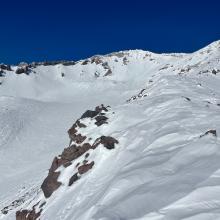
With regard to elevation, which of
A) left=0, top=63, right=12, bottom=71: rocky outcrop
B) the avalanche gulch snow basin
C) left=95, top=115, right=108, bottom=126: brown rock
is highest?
left=0, top=63, right=12, bottom=71: rocky outcrop

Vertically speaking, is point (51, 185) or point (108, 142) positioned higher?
point (108, 142)

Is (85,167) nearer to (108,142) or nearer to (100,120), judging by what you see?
(108,142)

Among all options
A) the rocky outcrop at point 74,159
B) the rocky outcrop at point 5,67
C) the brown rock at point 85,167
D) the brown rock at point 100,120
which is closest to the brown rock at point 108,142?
the rocky outcrop at point 74,159

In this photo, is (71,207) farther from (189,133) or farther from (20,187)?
(20,187)

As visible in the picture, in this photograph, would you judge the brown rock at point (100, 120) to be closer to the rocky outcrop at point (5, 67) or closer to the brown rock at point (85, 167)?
the brown rock at point (85, 167)

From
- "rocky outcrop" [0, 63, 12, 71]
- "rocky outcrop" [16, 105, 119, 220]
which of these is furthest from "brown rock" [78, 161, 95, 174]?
"rocky outcrop" [0, 63, 12, 71]

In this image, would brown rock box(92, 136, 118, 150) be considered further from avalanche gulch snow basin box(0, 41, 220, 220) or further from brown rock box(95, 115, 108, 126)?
brown rock box(95, 115, 108, 126)

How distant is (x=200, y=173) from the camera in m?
13.4

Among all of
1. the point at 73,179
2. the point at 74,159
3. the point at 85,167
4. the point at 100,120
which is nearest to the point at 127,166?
the point at 85,167

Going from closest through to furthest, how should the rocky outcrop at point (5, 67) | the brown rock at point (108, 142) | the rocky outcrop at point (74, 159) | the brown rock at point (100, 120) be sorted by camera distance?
1. the rocky outcrop at point (74, 159)
2. the brown rock at point (108, 142)
3. the brown rock at point (100, 120)
4. the rocky outcrop at point (5, 67)

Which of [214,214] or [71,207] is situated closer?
[214,214]

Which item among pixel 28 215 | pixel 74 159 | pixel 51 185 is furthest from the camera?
pixel 74 159

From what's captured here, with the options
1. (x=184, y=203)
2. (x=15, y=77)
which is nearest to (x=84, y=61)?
(x=15, y=77)

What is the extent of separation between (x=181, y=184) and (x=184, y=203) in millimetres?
1294
